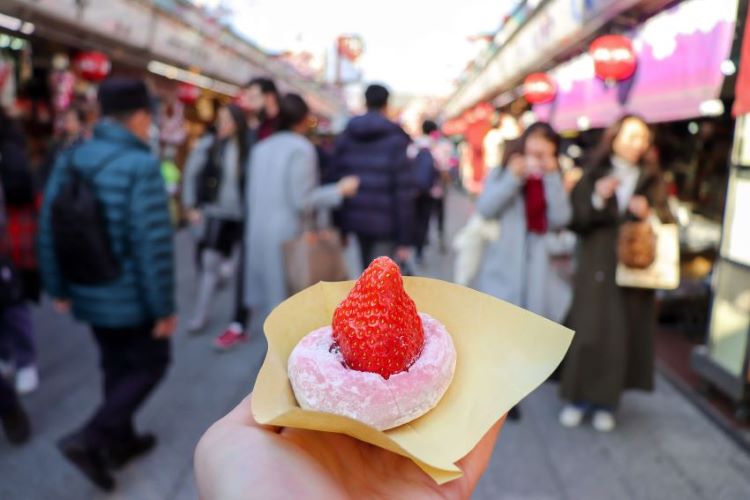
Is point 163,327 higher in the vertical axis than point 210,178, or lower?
lower

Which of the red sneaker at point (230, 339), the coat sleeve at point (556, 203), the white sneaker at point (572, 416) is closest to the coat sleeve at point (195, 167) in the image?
the red sneaker at point (230, 339)

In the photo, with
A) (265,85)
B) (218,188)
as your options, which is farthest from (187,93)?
(265,85)

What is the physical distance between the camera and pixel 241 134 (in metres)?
4.11

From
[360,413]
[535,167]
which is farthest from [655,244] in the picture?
[360,413]

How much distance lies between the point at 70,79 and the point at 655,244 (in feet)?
21.5

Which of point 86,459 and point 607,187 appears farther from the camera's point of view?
point 607,187

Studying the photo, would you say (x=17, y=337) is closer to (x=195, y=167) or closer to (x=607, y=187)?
(x=195, y=167)

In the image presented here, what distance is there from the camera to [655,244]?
3.12 m

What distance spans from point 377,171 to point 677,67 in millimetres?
2439

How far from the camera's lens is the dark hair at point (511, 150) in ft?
10.3

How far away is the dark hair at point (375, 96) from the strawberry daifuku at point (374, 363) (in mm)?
2998

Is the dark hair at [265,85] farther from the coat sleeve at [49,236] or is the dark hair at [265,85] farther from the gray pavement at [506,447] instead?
the gray pavement at [506,447]

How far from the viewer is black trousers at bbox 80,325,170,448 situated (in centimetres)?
265

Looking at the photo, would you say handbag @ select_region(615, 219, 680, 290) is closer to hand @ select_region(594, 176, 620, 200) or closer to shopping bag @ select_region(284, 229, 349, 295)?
hand @ select_region(594, 176, 620, 200)
